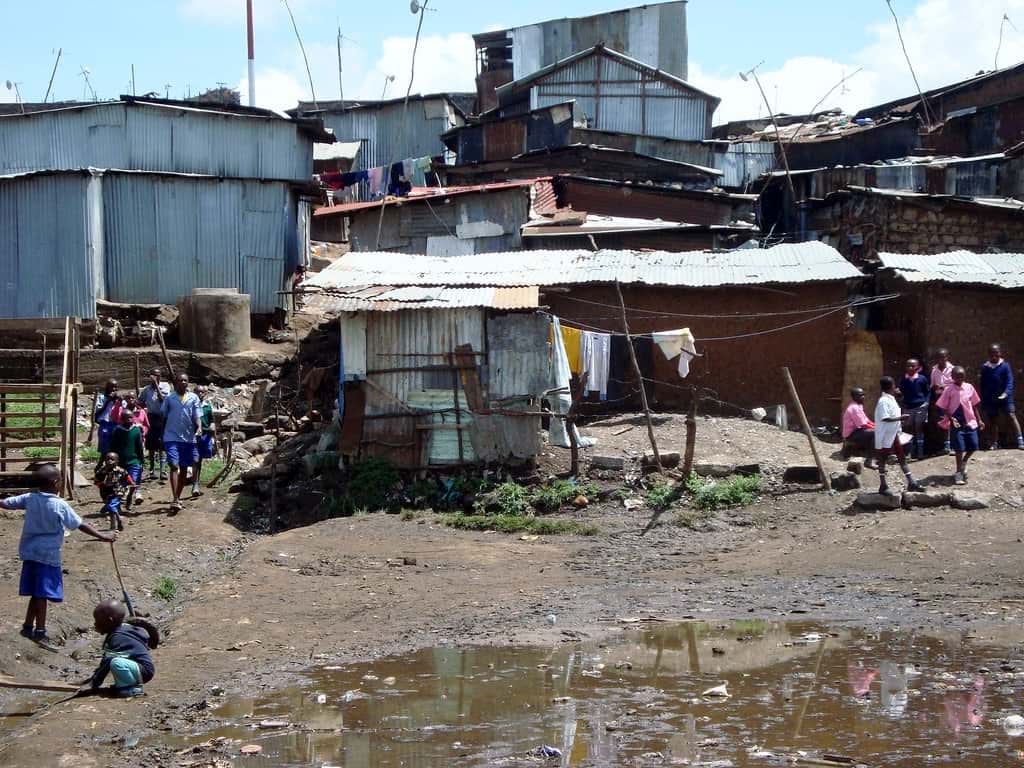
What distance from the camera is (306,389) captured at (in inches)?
743

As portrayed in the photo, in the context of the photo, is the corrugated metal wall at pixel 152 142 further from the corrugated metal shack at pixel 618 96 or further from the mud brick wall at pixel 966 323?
the mud brick wall at pixel 966 323

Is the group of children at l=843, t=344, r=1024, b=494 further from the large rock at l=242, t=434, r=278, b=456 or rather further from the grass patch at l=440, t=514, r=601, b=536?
the large rock at l=242, t=434, r=278, b=456

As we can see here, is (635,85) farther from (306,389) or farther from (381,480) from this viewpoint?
(381,480)

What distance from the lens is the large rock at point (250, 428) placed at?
1847cm

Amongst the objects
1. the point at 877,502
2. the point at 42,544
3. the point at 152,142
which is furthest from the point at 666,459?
the point at 152,142

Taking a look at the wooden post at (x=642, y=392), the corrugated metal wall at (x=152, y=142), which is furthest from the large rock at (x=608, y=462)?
the corrugated metal wall at (x=152, y=142)

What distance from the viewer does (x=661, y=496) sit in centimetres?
1395

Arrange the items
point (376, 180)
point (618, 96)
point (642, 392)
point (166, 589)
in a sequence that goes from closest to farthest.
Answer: point (166, 589) → point (642, 392) → point (376, 180) → point (618, 96)

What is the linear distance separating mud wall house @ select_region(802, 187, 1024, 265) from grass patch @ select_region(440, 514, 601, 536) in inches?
371

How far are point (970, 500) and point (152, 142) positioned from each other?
16603 millimetres

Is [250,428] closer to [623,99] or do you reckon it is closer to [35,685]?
[35,685]

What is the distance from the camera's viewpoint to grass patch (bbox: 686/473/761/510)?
13789mm

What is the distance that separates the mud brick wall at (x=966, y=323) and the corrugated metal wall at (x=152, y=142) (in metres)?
12.4

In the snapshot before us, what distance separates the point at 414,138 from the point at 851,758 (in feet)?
103
